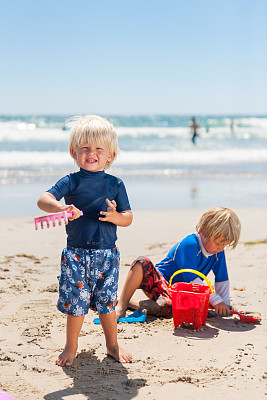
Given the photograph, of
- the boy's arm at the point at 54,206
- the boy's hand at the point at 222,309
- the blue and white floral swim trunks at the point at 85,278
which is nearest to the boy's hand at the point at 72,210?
the boy's arm at the point at 54,206

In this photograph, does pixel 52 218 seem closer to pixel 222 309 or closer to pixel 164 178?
pixel 222 309

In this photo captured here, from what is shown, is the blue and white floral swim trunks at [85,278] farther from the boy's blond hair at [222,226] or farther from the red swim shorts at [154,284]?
the boy's blond hair at [222,226]

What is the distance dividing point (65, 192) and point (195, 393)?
134 cm

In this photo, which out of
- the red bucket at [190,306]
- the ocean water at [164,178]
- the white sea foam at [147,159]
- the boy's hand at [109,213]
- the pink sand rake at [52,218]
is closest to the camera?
the pink sand rake at [52,218]

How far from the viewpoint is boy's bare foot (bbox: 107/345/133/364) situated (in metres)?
3.18

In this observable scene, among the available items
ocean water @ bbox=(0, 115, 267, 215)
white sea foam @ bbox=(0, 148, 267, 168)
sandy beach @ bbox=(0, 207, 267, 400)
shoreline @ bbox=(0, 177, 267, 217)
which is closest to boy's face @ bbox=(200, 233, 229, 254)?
sandy beach @ bbox=(0, 207, 267, 400)

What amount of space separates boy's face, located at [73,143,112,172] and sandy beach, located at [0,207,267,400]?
120 cm

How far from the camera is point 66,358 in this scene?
10.2 ft

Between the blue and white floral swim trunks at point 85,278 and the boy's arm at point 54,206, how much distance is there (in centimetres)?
31

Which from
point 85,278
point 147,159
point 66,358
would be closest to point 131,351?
point 66,358

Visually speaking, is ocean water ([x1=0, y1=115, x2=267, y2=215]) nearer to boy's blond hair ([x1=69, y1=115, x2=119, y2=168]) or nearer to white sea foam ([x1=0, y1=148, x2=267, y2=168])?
white sea foam ([x1=0, y1=148, x2=267, y2=168])

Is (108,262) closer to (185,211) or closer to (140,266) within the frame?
(140,266)

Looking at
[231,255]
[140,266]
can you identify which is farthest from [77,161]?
[231,255]

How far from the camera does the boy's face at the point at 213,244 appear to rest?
3812 millimetres
